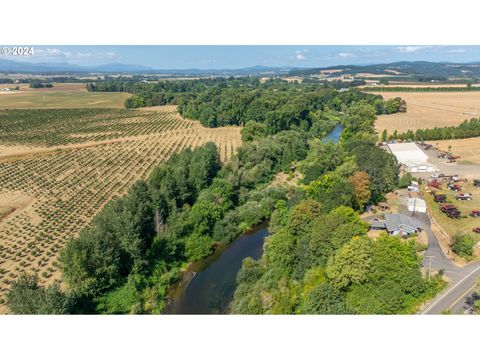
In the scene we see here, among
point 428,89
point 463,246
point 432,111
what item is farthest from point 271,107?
point 428,89

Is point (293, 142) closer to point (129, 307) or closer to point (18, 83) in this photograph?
point (129, 307)

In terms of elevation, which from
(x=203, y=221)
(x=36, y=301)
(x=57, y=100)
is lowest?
(x=36, y=301)

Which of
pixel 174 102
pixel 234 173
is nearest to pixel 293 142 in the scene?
pixel 234 173

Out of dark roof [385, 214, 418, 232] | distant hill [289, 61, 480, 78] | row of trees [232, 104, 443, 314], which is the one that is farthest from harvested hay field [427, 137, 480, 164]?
distant hill [289, 61, 480, 78]

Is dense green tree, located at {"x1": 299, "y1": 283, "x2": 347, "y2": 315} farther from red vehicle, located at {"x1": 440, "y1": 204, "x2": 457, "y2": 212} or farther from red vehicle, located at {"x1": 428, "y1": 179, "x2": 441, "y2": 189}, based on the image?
red vehicle, located at {"x1": 428, "y1": 179, "x2": 441, "y2": 189}

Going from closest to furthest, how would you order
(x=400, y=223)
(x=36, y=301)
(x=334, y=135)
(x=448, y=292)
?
1. (x=36, y=301)
2. (x=448, y=292)
3. (x=400, y=223)
4. (x=334, y=135)

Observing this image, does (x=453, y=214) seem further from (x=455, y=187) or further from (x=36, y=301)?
(x=36, y=301)
